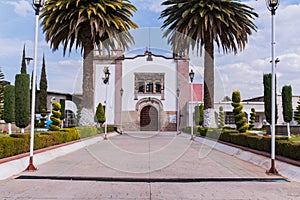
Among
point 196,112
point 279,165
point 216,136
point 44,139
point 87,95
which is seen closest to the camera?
point 279,165

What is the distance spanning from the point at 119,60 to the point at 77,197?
31.9 metres

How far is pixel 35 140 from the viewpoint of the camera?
11195 millimetres

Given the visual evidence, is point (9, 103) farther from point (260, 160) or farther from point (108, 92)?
point (108, 92)

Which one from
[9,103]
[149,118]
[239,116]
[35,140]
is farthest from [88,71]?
[149,118]

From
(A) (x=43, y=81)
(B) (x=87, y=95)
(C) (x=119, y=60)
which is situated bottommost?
(B) (x=87, y=95)

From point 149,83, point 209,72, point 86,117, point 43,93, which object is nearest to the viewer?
point 209,72

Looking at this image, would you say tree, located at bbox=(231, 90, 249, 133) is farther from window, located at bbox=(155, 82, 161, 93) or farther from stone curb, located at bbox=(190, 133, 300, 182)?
window, located at bbox=(155, 82, 161, 93)

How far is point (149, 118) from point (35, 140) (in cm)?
2687

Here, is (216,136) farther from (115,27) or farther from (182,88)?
(182,88)

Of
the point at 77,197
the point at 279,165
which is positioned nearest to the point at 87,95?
the point at 279,165

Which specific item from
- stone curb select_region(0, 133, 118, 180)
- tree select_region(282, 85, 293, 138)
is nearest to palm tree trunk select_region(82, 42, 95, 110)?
stone curb select_region(0, 133, 118, 180)

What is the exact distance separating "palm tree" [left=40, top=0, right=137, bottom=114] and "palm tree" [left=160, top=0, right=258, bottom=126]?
8.86ft

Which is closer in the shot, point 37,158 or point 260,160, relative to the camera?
point 37,158

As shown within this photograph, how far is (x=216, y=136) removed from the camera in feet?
58.8
